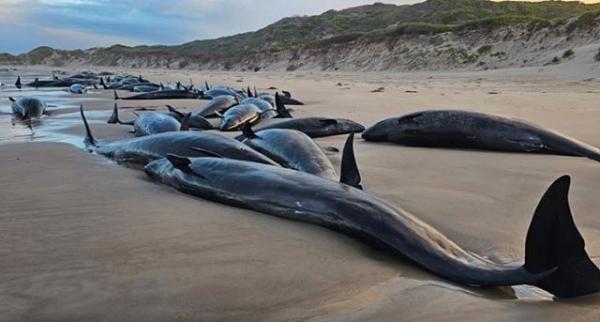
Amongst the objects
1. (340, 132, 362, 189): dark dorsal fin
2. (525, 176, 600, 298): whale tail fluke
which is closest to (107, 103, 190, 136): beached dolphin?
(340, 132, 362, 189): dark dorsal fin

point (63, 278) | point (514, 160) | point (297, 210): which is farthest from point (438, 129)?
point (63, 278)

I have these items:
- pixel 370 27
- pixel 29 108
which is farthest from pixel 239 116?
pixel 370 27

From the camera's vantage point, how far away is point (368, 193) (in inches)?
111

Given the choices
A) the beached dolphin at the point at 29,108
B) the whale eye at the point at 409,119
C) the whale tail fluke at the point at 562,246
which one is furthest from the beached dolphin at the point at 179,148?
the beached dolphin at the point at 29,108

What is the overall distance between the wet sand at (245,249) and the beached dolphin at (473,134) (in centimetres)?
27

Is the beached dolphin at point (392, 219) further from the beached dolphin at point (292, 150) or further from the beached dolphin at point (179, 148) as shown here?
the beached dolphin at point (292, 150)

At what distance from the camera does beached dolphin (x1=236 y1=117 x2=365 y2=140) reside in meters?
5.90

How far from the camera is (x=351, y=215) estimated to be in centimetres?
255

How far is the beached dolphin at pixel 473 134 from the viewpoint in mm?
4719

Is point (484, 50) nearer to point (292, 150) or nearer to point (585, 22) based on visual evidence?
point (585, 22)

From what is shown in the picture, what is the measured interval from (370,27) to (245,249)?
58.7 meters

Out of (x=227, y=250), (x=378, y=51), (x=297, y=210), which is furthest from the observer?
(x=378, y=51)

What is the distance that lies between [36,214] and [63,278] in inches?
42.1

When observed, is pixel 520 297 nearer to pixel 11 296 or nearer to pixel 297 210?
pixel 297 210
